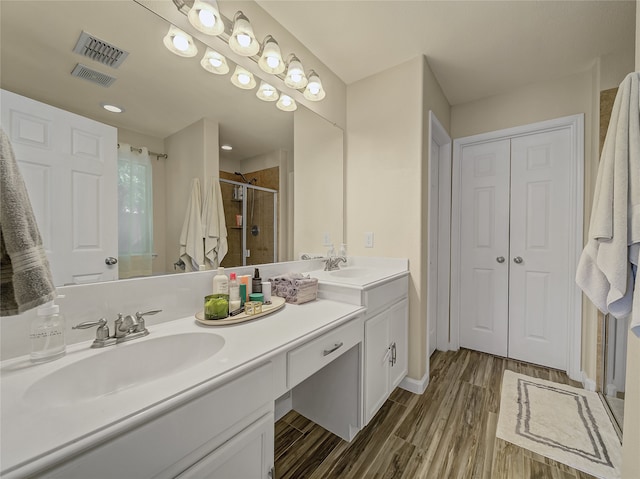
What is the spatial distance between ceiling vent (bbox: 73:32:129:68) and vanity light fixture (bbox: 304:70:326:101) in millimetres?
1039

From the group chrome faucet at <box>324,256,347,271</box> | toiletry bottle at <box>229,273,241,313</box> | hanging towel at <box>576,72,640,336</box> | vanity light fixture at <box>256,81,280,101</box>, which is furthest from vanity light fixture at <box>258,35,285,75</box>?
hanging towel at <box>576,72,640,336</box>

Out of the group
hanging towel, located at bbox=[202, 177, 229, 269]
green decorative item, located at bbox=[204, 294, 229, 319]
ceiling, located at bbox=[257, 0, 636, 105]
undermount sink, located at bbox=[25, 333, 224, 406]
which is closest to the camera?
undermount sink, located at bbox=[25, 333, 224, 406]

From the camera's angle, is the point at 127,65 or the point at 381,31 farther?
the point at 381,31

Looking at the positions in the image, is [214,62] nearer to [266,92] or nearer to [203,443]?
[266,92]

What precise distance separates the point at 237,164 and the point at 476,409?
2.15 meters

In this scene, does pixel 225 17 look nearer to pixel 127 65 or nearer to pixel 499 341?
pixel 127 65

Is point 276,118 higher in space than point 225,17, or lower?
lower

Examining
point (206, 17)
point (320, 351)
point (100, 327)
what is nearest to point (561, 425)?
point (320, 351)

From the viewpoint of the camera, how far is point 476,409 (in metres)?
1.72

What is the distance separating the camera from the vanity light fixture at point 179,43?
1.09 m

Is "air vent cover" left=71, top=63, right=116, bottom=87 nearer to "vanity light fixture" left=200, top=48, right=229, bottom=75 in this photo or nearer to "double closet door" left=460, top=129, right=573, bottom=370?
"vanity light fixture" left=200, top=48, right=229, bottom=75

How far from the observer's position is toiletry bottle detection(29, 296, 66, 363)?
745 mm

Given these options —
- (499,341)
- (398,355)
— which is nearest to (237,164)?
(398,355)

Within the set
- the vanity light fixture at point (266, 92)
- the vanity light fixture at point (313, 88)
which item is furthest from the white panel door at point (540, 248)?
the vanity light fixture at point (266, 92)
